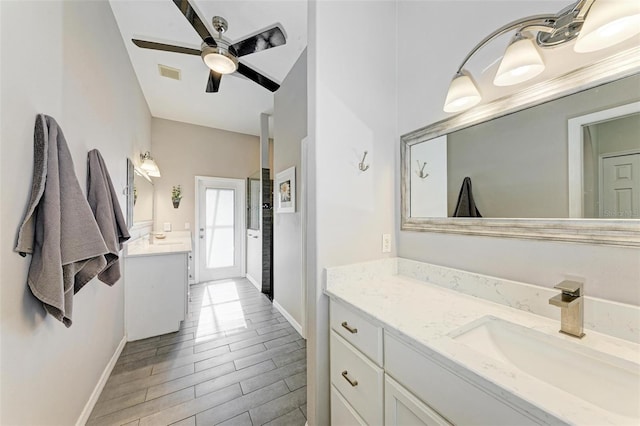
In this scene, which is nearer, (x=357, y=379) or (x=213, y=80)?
(x=357, y=379)

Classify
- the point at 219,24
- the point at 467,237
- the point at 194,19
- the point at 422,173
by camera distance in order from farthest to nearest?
the point at 219,24
the point at 194,19
the point at 422,173
the point at 467,237

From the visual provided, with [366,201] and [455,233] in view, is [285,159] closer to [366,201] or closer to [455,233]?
[366,201]

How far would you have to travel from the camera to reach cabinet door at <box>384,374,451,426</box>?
733 millimetres

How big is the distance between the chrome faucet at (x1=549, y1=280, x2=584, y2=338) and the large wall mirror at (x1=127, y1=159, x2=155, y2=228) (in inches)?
132

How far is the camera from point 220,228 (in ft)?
15.2

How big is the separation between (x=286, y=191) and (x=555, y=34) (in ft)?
7.82

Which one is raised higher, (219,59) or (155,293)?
(219,59)

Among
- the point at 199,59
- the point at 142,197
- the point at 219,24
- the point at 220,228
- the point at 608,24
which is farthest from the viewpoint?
the point at 220,228

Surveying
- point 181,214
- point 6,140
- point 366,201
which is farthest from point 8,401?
point 181,214

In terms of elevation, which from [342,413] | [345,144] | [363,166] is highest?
[345,144]

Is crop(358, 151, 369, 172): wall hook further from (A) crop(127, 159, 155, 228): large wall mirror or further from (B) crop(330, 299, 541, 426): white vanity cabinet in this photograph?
(A) crop(127, 159, 155, 228): large wall mirror

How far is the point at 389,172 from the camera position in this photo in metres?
1.60

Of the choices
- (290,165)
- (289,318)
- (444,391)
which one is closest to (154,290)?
(289,318)

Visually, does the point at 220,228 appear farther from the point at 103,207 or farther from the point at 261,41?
the point at 261,41
